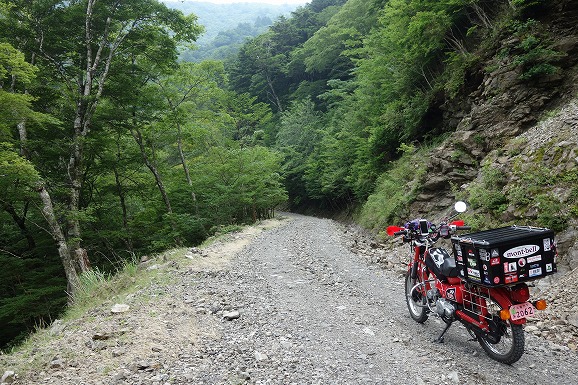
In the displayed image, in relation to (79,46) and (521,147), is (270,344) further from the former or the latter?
(79,46)

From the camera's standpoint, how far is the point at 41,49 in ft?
37.0

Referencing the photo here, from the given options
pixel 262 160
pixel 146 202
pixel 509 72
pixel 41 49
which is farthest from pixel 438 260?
pixel 262 160

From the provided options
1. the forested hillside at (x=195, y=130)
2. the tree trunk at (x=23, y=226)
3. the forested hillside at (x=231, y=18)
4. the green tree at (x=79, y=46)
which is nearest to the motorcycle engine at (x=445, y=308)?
the forested hillside at (x=195, y=130)

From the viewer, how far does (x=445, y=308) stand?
12.8ft

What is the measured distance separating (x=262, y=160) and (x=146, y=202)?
8422 mm

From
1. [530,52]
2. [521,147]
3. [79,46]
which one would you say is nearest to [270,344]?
[521,147]

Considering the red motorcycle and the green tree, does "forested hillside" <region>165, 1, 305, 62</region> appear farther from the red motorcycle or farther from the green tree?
the red motorcycle

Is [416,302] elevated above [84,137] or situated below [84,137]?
below

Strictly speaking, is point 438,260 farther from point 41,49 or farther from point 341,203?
point 341,203

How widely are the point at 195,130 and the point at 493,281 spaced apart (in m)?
18.0

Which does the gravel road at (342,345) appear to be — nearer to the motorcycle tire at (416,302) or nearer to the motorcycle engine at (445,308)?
the motorcycle tire at (416,302)

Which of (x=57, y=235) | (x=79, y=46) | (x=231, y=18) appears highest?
(x=231, y=18)

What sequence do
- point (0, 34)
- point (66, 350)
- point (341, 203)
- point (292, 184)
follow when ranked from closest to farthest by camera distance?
point (66, 350) < point (0, 34) < point (341, 203) < point (292, 184)

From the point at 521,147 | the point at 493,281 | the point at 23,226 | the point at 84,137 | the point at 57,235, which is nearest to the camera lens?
the point at 493,281
